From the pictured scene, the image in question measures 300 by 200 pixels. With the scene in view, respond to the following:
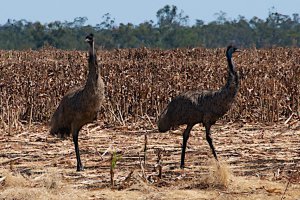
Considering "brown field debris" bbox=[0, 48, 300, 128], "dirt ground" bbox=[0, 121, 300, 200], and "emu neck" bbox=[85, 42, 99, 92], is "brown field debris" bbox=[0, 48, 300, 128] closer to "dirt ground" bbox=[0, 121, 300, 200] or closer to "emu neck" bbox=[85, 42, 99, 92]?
"dirt ground" bbox=[0, 121, 300, 200]

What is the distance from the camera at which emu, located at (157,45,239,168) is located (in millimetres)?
10484

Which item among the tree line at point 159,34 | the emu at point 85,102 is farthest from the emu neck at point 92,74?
the tree line at point 159,34

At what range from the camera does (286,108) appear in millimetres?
15836

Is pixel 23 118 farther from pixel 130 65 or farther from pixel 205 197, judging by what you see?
pixel 205 197

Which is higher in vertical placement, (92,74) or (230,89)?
(92,74)

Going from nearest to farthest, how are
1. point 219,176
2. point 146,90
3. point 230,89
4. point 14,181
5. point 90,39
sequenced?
point 219,176, point 14,181, point 230,89, point 90,39, point 146,90

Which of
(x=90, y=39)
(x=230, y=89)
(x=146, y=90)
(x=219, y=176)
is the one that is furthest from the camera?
(x=146, y=90)

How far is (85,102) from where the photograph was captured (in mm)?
10555

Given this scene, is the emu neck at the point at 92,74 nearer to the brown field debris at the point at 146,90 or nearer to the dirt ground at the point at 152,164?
the dirt ground at the point at 152,164

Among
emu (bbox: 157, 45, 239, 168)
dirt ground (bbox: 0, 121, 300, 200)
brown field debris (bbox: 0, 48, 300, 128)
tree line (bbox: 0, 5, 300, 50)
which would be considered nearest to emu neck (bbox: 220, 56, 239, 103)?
emu (bbox: 157, 45, 239, 168)

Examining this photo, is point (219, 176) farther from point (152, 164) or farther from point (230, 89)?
point (152, 164)

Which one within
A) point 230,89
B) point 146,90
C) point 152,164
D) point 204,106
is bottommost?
point 152,164

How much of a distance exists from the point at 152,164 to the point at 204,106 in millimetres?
1269

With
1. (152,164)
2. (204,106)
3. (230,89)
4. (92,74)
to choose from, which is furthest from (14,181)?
(230,89)
